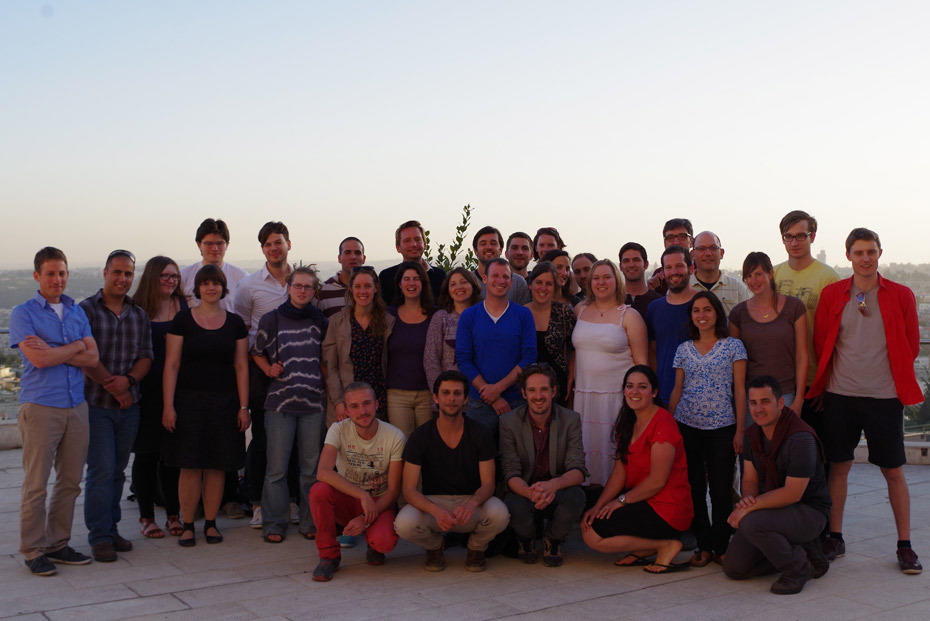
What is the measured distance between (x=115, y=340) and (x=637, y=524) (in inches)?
131

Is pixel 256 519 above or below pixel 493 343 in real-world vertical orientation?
below

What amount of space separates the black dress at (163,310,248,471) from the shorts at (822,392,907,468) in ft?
12.1

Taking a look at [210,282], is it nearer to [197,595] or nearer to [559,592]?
[197,595]

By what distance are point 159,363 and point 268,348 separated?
72 centimetres

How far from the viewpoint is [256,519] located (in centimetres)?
584

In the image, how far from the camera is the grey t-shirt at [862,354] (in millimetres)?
4832

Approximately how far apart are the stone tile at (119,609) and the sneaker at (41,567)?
2.22 ft

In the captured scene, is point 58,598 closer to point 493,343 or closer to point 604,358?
point 493,343

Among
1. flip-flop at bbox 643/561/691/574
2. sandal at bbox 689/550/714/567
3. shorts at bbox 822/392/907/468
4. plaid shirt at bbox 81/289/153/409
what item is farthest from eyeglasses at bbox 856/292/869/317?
plaid shirt at bbox 81/289/153/409

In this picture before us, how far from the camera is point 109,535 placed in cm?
504

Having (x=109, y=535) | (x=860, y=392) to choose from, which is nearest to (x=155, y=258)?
(x=109, y=535)

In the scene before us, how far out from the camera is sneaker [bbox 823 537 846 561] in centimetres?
489

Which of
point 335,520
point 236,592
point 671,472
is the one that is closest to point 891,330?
point 671,472

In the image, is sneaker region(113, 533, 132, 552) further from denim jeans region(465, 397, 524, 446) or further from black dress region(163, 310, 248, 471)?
denim jeans region(465, 397, 524, 446)
